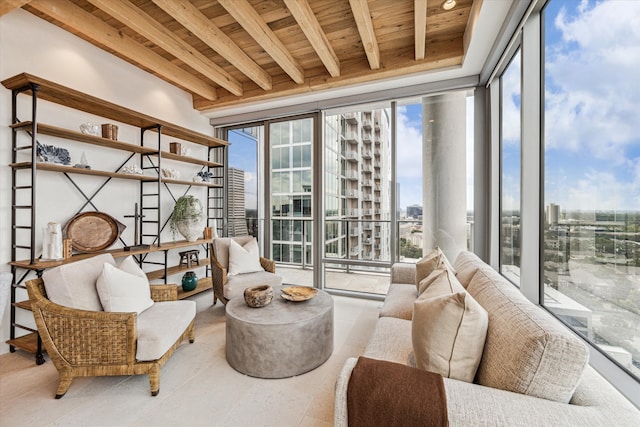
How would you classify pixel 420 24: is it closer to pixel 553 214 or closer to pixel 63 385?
pixel 553 214

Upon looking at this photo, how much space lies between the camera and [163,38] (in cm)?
281

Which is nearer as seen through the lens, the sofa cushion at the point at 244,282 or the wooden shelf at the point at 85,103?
the wooden shelf at the point at 85,103

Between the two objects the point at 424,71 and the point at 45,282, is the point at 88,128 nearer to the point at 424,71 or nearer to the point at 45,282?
the point at 45,282

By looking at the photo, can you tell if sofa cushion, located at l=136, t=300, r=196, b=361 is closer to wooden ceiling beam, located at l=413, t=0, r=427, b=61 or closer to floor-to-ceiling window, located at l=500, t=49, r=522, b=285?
floor-to-ceiling window, located at l=500, t=49, r=522, b=285

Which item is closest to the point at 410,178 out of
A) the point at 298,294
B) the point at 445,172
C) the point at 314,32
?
the point at 445,172

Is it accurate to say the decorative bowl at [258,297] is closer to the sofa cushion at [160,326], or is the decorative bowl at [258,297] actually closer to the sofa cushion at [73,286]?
the sofa cushion at [160,326]

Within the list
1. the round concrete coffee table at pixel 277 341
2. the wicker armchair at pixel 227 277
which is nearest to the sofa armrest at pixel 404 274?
the round concrete coffee table at pixel 277 341

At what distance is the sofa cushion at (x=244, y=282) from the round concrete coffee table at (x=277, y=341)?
0.87 meters

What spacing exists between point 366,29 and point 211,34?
1477mm

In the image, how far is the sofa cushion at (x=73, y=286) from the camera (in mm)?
1896

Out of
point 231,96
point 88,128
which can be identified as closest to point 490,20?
point 231,96

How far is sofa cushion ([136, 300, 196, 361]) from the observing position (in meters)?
1.88

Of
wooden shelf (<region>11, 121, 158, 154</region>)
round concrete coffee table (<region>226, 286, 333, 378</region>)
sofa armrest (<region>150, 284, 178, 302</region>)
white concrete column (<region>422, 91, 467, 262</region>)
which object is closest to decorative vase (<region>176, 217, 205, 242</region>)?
wooden shelf (<region>11, 121, 158, 154</region>)

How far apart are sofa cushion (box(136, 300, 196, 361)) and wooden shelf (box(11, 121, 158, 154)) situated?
1.80 metres
